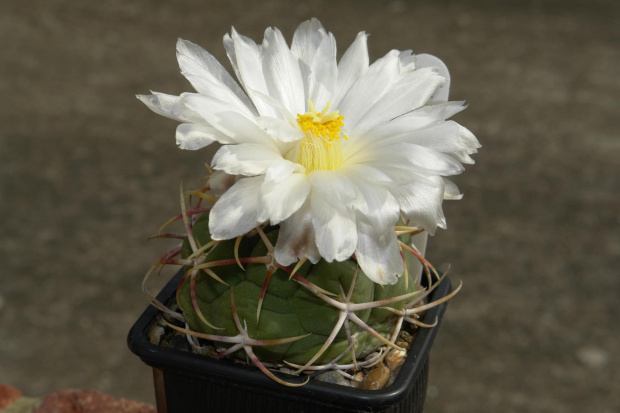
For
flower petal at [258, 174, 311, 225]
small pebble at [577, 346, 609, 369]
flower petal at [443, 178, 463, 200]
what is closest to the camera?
flower petal at [258, 174, 311, 225]

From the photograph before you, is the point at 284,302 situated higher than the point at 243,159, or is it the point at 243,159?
the point at 243,159

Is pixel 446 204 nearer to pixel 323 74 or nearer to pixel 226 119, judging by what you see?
pixel 323 74

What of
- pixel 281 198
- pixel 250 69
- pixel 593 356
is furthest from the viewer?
pixel 593 356

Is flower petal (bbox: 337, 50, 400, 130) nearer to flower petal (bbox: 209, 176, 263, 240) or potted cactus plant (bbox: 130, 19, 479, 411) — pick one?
potted cactus plant (bbox: 130, 19, 479, 411)

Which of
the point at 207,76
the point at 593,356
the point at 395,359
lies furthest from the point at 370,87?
the point at 593,356

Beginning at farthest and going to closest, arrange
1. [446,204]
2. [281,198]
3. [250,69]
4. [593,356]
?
1. [446,204]
2. [593,356]
3. [250,69]
4. [281,198]

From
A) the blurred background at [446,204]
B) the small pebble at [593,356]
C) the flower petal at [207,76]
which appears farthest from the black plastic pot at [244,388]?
the small pebble at [593,356]

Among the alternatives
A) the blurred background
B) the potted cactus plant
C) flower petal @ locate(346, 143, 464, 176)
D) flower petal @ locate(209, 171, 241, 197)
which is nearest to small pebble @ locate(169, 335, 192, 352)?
the potted cactus plant
